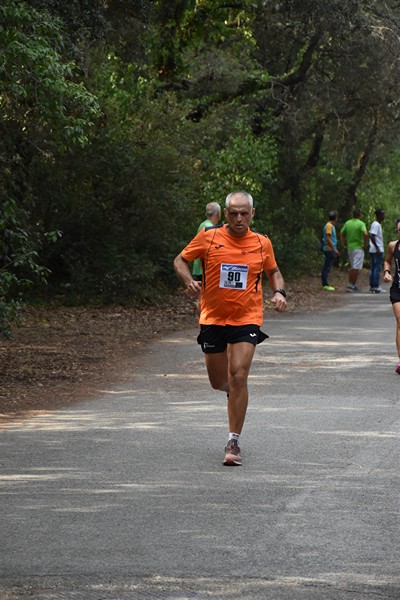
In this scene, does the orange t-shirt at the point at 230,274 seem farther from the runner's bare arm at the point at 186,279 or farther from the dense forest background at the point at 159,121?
the dense forest background at the point at 159,121

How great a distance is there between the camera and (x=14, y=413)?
37.4 feet

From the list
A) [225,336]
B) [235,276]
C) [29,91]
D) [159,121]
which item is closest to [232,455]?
[225,336]

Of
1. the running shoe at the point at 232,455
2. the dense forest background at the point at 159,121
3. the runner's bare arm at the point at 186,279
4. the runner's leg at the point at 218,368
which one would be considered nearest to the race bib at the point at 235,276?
the runner's bare arm at the point at 186,279

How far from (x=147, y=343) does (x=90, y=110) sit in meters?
4.41

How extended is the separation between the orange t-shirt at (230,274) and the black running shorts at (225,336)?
39mm

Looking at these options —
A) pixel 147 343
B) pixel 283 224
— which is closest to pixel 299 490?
pixel 147 343

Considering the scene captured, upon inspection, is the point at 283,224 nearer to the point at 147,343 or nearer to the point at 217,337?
the point at 147,343

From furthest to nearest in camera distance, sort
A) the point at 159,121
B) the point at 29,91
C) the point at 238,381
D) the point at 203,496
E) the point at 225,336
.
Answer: the point at 159,121
the point at 29,91
the point at 225,336
the point at 238,381
the point at 203,496

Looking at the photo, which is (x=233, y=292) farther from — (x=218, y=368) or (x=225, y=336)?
(x=218, y=368)

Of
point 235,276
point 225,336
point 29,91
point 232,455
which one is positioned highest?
point 29,91

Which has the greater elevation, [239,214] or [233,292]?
[239,214]

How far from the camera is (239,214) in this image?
8.98 metres

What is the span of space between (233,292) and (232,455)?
3.94ft

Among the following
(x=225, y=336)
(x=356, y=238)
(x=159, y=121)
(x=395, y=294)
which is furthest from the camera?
(x=356, y=238)
